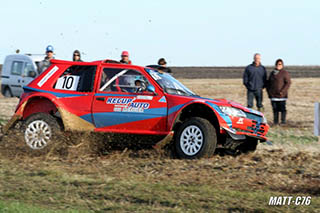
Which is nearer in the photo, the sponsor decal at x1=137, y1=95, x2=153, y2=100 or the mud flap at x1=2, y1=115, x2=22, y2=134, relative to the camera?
the sponsor decal at x1=137, y1=95, x2=153, y2=100

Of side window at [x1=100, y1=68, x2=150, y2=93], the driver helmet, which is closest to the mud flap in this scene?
side window at [x1=100, y1=68, x2=150, y2=93]

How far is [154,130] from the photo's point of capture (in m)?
9.61

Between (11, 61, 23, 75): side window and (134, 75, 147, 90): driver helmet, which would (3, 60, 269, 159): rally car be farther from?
(11, 61, 23, 75): side window

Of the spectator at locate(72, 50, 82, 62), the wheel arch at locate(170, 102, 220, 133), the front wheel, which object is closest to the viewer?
the front wheel

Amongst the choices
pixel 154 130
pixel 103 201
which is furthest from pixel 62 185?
pixel 154 130

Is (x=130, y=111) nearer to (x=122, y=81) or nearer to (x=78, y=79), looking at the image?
(x=122, y=81)

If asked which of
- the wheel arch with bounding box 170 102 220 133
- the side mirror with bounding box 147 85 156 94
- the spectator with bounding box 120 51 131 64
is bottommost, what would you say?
the wheel arch with bounding box 170 102 220 133

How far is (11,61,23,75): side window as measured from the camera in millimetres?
22484

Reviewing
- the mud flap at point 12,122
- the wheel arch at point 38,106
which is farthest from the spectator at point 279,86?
the mud flap at point 12,122

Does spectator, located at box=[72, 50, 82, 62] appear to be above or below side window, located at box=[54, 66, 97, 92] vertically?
above

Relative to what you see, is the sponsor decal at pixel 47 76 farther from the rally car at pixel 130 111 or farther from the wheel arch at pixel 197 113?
the wheel arch at pixel 197 113

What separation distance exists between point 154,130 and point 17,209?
388 centimetres

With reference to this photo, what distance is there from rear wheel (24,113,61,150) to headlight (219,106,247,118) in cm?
277

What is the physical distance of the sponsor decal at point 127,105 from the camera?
9656mm
